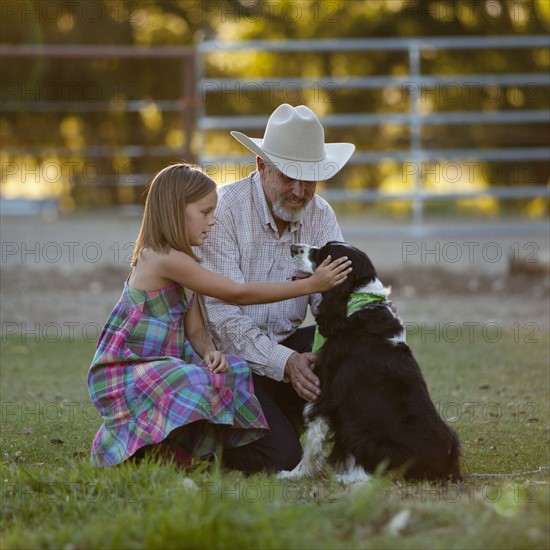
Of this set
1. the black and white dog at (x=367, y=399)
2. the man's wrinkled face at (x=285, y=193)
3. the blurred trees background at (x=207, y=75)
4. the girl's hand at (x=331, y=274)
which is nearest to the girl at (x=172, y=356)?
the girl's hand at (x=331, y=274)

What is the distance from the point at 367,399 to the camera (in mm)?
3867

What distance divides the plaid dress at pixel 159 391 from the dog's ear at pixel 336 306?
444mm

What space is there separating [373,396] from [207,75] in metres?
14.3

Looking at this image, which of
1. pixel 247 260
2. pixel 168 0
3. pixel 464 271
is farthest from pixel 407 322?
pixel 168 0

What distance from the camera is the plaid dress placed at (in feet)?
12.8

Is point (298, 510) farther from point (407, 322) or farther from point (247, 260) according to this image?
point (407, 322)

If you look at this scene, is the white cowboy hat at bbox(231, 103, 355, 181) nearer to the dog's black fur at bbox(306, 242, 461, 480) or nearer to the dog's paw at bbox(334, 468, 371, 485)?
the dog's black fur at bbox(306, 242, 461, 480)

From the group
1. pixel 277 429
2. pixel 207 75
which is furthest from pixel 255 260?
pixel 207 75

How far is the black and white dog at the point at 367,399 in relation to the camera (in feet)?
12.4

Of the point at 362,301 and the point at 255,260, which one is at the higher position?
the point at 255,260

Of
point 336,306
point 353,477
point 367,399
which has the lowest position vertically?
point 353,477

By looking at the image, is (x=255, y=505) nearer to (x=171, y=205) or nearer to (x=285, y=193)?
(x=171, y=205)

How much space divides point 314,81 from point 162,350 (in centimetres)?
782

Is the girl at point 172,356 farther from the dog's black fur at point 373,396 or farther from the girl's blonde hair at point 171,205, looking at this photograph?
the dog's black fur at point 373,396
